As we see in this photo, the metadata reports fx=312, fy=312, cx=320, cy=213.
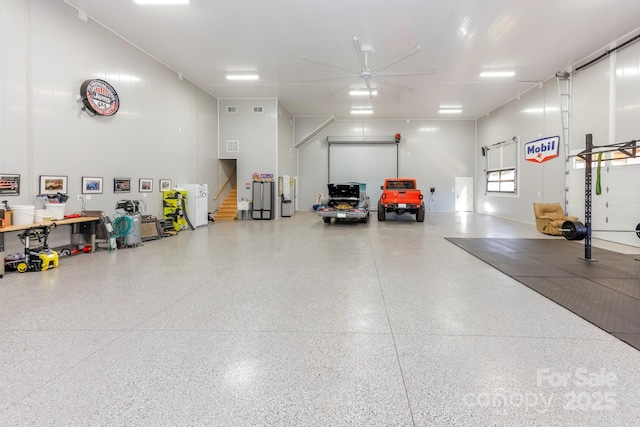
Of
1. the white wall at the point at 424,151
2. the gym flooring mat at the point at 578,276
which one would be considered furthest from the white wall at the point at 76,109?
the gym flooring mat at the point at 578,276

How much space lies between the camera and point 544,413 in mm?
1687

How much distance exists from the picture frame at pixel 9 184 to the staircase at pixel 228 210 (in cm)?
747

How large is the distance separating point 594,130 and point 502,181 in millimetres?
5783

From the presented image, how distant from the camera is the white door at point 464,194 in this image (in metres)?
16.2

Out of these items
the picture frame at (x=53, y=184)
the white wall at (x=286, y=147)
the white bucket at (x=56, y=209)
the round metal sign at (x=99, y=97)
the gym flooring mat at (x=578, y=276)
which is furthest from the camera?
the white wall at (x=286, y=147)

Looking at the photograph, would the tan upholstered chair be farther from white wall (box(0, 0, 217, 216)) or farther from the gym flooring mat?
white wall (box(0, 0, 217, 216))

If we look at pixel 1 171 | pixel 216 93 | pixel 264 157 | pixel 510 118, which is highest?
pixel 216 93

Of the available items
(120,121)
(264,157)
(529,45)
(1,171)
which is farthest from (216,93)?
(529,45)

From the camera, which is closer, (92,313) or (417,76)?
(92,313)

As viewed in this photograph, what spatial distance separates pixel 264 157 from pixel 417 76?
6427 millimetres

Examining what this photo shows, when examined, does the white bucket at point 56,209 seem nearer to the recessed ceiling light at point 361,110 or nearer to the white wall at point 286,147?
the white wall at point 286,147

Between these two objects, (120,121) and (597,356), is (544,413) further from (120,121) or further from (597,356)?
(120,121)

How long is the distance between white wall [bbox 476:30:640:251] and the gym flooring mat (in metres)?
1.59

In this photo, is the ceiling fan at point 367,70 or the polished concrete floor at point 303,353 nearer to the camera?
the polished concrete floor at point 303,353
